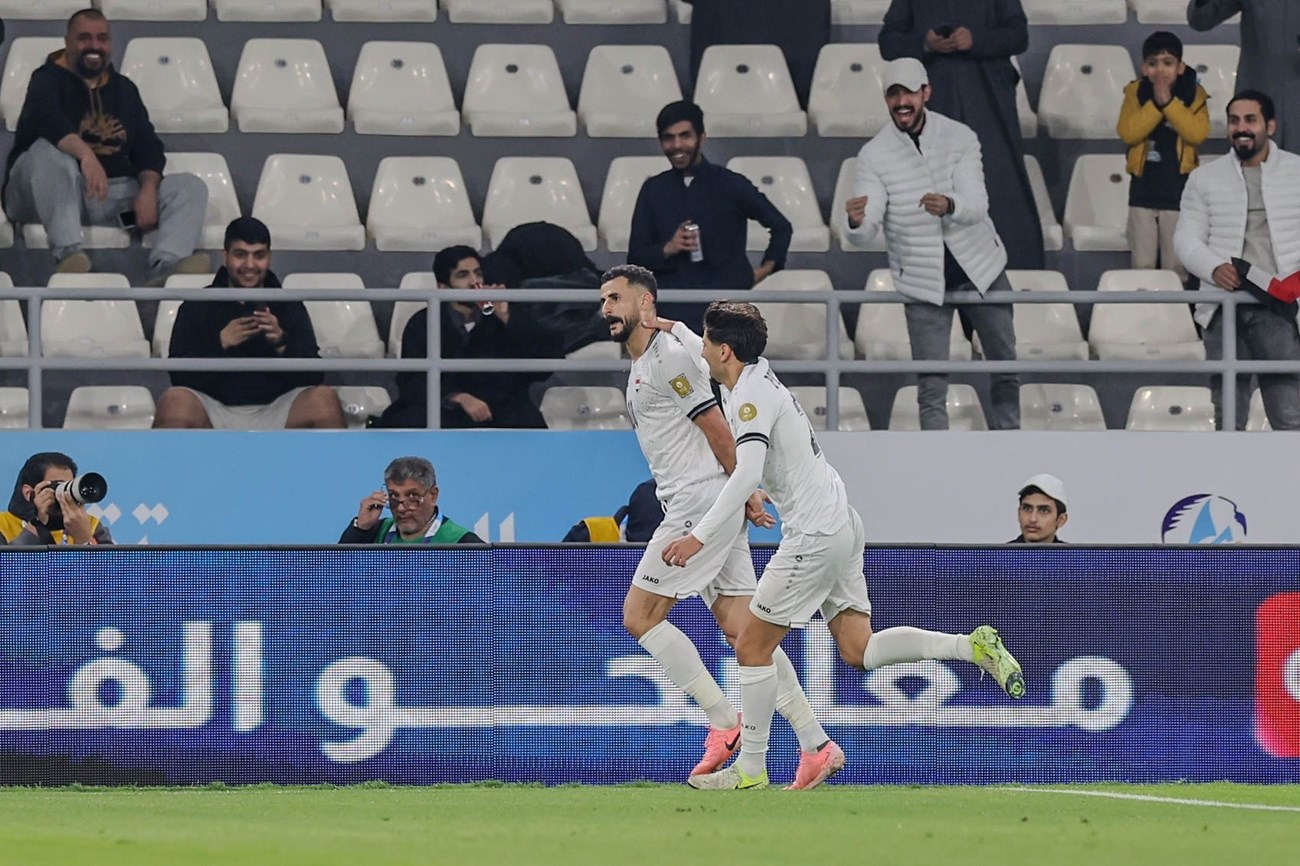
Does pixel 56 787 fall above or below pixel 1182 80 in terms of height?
below

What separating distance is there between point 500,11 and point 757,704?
8.06 m

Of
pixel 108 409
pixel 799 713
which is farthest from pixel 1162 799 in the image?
pixel 108 409

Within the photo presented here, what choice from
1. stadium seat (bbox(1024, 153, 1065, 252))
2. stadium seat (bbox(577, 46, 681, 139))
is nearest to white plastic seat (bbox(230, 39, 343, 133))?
stadium seat (bbox(577, 46, 681, 139))

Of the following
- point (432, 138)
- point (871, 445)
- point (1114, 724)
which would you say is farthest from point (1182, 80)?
point (1114, 724)

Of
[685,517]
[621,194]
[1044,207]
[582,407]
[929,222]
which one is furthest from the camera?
[1044,207]

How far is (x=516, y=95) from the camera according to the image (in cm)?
1441

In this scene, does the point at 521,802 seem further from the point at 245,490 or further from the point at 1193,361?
the point at 1193,361

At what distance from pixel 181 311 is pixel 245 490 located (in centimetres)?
101

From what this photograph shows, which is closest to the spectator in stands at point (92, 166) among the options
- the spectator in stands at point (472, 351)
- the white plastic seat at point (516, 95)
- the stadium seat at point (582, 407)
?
the spectator in stands at point (472, 351)

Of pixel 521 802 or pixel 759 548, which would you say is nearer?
pixel 521 802

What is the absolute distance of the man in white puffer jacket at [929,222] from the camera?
12055mm

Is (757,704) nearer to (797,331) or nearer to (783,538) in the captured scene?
(783,538)

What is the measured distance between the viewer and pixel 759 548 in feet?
30.0

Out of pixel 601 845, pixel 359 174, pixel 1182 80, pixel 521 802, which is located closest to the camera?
pixel 601 845
